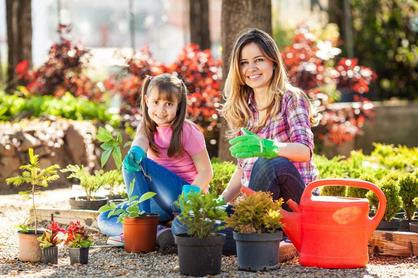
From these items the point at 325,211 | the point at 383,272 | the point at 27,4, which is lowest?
the point at 383,272

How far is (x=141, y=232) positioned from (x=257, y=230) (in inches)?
30.2


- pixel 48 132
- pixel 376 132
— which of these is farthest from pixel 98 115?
pixel 376 132

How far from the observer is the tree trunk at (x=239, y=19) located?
6.71 meters

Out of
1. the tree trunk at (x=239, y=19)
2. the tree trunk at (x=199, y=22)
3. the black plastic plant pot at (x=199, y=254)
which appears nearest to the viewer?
the black plastic plant pot at (x=199, y=254)

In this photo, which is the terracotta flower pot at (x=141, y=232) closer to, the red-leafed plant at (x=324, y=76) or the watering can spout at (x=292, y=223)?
the watering can spout at (x=292, y=223)

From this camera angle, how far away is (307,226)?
4.11 m

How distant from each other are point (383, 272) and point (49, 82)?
591cm

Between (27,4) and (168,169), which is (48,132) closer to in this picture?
(27,4)

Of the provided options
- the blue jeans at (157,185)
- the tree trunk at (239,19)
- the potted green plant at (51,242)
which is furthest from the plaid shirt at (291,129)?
the tree trunk at (239,19)

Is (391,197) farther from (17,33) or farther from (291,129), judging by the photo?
(17,33)

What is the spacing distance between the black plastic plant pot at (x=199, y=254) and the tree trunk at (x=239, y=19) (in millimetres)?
2875

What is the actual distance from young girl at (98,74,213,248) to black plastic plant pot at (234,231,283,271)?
708 millimetres

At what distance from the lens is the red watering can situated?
4047 mm

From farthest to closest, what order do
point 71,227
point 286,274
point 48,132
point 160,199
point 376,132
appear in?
point 376,132, point 48,132, point 160,199, point 71,227, point 286,274
